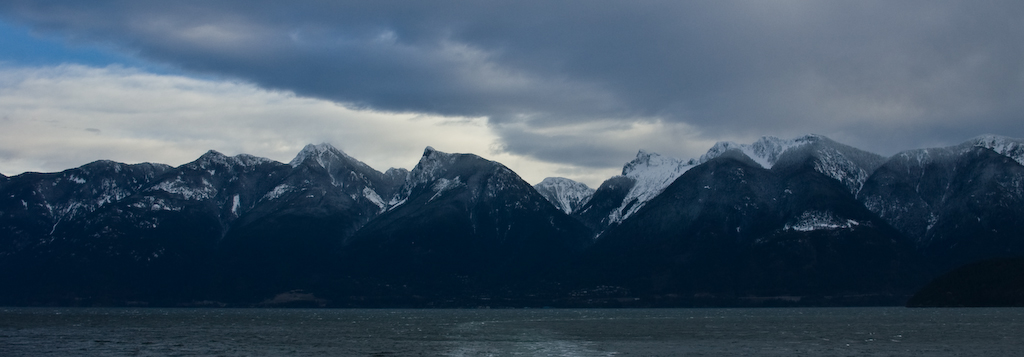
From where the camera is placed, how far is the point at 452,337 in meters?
183

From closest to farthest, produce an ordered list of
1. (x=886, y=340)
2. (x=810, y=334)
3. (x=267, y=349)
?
(x=267, y=349)
(x=886, y=340)
(x=810, y=334)

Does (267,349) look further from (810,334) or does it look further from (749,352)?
(810,334)

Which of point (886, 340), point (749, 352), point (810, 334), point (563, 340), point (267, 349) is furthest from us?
point (810, 334)

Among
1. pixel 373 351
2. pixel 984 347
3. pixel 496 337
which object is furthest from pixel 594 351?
pixel 984 347

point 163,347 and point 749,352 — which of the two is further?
point 163,347

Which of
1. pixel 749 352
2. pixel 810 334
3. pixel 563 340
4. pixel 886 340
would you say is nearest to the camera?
pixel 749 352

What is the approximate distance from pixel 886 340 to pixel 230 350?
100023mm

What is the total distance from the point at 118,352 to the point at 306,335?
54.7m

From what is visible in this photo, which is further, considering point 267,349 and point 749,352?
point 267,349

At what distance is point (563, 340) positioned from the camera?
170 m

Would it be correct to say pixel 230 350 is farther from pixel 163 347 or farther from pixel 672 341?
pixel 672 341

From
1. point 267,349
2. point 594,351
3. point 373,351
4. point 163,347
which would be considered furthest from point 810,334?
point 163,347

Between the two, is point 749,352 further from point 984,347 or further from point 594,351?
point 984,347

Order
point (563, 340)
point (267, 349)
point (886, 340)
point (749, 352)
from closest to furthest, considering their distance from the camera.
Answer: point (749, 352) < point (267, 349) < point (886, 340) < point (563, 340)
